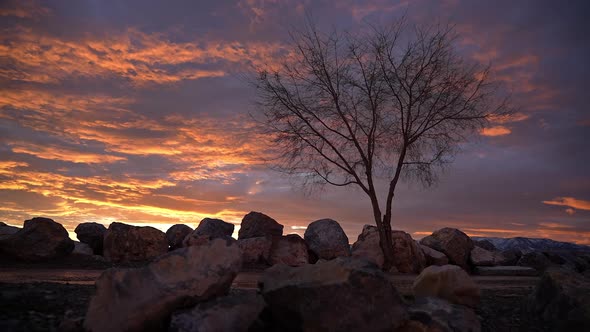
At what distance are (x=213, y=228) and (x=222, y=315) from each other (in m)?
11.3

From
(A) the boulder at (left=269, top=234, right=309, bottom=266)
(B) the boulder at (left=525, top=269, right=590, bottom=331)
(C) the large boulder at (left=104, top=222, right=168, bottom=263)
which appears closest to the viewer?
(B) the boulder at (left=525, top=269, right=590, bottom=331)

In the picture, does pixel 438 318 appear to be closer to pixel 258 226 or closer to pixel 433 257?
pixel 258 226

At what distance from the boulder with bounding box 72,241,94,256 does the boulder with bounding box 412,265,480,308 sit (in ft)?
37.9

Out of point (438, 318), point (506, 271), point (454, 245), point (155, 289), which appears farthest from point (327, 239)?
point (155, 289)

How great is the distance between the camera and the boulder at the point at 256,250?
1534 centimetres

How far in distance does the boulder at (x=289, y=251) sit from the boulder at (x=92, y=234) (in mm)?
6161

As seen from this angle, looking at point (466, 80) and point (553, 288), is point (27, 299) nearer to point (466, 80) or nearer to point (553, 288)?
point (553, 288)

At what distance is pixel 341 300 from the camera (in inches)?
197

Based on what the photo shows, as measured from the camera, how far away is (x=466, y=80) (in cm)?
1748

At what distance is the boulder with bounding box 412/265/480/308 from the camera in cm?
698

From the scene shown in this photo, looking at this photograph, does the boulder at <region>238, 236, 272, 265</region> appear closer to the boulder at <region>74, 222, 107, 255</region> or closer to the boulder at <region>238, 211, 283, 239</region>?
the boulder at <region>238, 211, 283, 239</region>

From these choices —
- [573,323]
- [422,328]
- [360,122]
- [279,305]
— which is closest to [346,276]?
[279,305]

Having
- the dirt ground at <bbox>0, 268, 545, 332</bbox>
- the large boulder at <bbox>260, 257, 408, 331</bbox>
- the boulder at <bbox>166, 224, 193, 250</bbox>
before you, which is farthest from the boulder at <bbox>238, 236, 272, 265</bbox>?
the large boulder at <bbox>260, 257, 408, 331</bbox>

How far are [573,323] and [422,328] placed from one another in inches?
98.9
